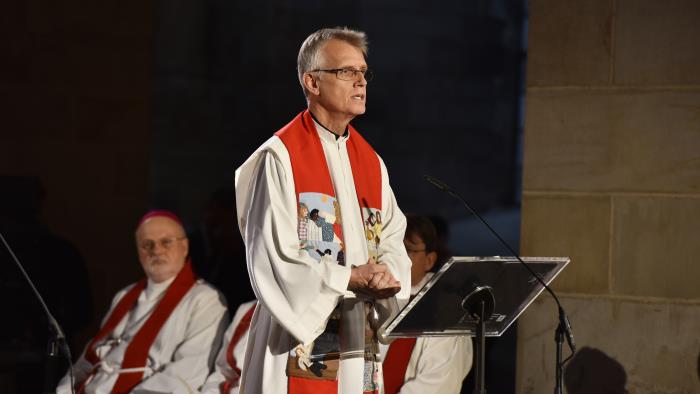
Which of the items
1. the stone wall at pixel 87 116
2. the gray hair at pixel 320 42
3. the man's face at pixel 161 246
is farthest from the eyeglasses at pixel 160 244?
the gray hair at pixel 320 42

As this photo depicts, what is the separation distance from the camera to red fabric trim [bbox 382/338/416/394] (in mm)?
5219

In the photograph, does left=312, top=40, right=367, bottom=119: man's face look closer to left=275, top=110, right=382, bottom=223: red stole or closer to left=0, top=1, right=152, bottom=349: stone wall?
left=275, top=110, right=382, bottom=223: red stole

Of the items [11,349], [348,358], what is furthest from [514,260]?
[11,349]

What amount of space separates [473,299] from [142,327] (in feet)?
8.64

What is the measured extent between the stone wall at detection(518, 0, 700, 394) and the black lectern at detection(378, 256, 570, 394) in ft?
5.42

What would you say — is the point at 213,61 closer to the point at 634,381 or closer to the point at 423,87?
the point at 423,87

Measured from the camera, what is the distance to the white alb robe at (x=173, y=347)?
5.54 meters

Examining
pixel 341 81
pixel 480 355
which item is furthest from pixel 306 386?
pixel 341 81

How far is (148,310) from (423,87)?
2.25 meters

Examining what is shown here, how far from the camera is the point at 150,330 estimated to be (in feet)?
18.9

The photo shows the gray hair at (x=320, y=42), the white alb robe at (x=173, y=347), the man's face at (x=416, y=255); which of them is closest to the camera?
the gray hair at (x=320, y=42)

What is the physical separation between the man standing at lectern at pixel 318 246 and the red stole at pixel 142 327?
201cm

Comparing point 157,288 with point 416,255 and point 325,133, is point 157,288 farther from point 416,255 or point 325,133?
point 325,133

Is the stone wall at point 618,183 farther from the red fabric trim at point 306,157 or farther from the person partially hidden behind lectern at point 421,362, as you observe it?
the red fabric trim at point 306,157
